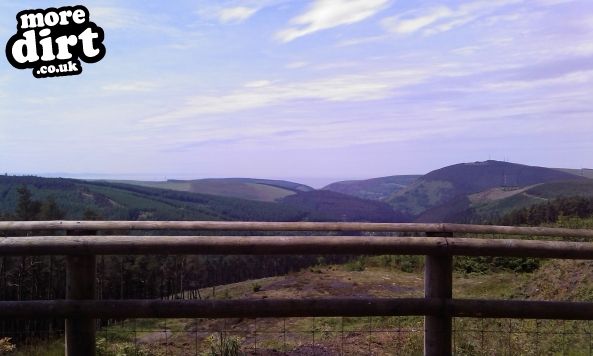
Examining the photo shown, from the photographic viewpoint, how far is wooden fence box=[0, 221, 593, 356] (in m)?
3.63

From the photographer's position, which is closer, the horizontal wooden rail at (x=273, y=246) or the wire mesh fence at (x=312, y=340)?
the horizontal wooden rail at (x=273, y=246)

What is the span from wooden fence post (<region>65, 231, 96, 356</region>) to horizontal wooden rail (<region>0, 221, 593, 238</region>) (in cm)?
30

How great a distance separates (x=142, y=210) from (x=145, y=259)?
188984mm

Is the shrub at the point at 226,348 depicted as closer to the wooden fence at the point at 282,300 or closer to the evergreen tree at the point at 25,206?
the wooden fence at the point at 282,300

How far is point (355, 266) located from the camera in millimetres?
14242

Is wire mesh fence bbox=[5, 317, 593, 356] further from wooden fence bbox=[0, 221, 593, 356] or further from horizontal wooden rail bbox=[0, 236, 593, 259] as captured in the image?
horizontal wooden rail bbox=[0, 236, 593, 259]

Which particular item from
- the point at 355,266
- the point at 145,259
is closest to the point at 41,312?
the point at 145,259

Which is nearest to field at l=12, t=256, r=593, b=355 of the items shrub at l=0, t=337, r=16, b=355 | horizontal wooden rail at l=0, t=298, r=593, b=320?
shrub at l=0, t=337, r=16, b=355

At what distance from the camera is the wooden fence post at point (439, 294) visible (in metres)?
3.88

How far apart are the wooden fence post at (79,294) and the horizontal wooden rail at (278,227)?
297 millimetres

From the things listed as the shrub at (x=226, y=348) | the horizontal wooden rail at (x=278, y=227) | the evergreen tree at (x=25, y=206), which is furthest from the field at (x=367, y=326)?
the evergreen tree at (x=25, y=206)

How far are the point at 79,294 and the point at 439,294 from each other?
8.81 ft

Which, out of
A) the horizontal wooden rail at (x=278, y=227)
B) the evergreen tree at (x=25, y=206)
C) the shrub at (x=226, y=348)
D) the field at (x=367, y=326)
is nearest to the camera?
the horizontal wooden rail at (x=278, y=227)

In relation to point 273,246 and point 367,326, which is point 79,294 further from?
point 367,326
